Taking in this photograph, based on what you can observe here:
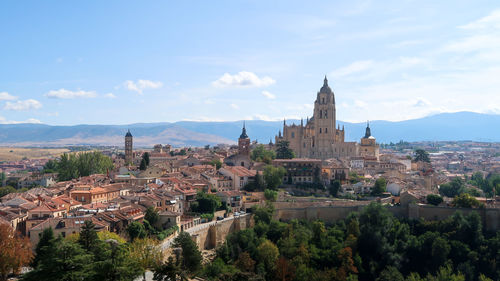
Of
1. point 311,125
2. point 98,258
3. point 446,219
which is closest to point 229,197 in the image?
point 446,219

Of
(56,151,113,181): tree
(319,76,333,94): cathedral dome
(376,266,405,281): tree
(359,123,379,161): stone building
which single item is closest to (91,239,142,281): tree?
(376,266,405,281): tree

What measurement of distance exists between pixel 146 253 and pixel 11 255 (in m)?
5.64

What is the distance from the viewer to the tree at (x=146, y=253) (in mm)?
23237

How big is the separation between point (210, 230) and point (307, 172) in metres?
20.1

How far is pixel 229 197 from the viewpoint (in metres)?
39.8

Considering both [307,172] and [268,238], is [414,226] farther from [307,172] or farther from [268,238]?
[307,172]

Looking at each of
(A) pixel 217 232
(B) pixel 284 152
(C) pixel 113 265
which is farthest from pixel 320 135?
(C) pixel 113 265

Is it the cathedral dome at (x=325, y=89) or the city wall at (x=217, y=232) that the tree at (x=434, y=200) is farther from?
the cathedral dome at (x=325, y=89)

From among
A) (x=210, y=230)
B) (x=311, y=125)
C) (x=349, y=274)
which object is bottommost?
(x=349, y=274)

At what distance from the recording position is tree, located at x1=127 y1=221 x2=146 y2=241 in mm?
28266

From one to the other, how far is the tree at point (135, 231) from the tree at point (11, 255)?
5.53 m

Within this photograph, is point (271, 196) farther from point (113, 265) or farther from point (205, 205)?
point (113, 265)

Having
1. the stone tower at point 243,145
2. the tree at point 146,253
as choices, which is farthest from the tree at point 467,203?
the stone tower at point 243,145

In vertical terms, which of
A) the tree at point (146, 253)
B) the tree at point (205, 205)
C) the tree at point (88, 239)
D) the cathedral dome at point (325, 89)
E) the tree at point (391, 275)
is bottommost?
the tree at point (391, 275)
